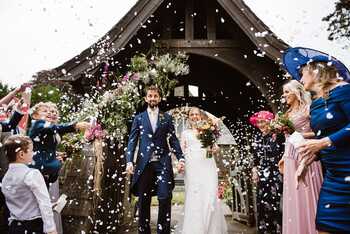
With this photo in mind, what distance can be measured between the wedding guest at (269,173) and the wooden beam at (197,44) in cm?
176

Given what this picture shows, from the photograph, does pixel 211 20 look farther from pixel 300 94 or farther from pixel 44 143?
pixel 44 143

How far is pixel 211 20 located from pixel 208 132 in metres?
2.37

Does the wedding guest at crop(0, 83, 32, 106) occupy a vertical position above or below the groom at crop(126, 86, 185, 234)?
above

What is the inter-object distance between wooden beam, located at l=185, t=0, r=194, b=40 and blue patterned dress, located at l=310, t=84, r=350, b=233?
516cm

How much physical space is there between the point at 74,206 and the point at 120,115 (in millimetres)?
1632

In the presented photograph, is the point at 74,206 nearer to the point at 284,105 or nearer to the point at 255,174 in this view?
the point at 255,174

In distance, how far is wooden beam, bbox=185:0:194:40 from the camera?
327 inches

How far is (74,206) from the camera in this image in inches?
276

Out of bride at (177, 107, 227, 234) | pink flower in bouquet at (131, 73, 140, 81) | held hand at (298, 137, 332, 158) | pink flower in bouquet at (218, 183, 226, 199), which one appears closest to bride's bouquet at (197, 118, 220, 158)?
bride at (177, 107, 227, 234)

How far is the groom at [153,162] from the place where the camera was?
6000mm

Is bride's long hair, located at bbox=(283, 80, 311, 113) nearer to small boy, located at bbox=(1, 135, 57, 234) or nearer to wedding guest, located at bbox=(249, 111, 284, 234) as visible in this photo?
wedding guest, located at bbox=(249, 111, 284, 234)

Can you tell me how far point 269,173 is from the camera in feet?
22.5

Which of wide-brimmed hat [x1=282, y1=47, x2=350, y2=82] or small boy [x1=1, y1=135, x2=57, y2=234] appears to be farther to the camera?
small boy [x1=1, y1=135, x2=57, y2=234]

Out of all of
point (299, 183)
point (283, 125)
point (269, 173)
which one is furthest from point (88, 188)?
point (299, 183)
